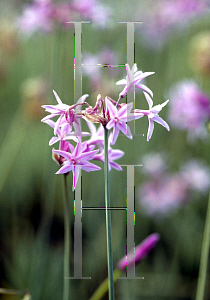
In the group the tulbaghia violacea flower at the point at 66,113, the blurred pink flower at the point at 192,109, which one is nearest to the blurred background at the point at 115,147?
the blurred pink flower at the point at 192,109

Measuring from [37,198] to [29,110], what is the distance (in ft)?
0.71

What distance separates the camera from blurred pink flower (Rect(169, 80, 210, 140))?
54 centimetres

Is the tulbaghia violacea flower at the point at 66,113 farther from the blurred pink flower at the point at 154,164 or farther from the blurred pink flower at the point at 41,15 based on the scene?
the blurred pink flower at the point at 154,164

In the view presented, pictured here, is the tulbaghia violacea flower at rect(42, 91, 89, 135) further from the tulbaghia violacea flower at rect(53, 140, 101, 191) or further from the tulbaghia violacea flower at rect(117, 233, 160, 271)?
the tulbaghia violacea flower at rect(117, 233, 160, 271)

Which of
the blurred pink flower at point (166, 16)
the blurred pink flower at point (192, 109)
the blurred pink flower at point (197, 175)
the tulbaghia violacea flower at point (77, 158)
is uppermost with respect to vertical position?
the blurred pink flower at point (166, 16)

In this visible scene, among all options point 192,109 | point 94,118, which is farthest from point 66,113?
point 192,109

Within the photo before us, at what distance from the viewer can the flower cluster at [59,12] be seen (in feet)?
1.97

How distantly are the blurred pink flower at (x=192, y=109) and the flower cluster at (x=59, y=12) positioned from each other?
0.22 m

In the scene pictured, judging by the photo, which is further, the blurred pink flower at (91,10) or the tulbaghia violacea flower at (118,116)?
the blurred pink flower at (91,10)

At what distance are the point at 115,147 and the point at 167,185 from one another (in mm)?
163

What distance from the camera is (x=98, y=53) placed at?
2.67ft

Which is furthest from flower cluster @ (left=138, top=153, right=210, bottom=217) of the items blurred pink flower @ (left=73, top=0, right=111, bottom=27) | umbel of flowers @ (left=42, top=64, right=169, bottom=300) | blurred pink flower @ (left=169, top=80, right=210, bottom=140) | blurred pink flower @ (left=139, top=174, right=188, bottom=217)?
umbel of flowers @ (left=42, top=64, right=169, bottom=300)

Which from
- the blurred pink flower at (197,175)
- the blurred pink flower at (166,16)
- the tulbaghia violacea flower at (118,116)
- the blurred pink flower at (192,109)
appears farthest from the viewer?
the blurred pink flower at (166,16)

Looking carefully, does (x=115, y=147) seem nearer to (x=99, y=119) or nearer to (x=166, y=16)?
(x=166, y=16)
